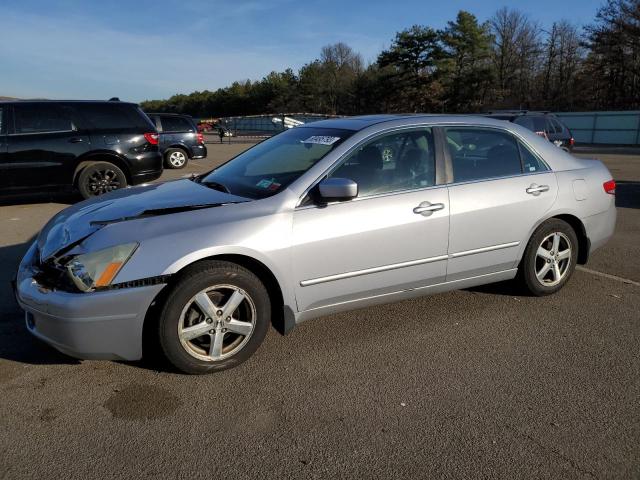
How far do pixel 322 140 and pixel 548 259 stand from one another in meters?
2.16

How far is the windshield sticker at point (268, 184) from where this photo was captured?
349 cm

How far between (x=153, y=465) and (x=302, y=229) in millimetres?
1554

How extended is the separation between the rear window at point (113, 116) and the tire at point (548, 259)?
7.11m

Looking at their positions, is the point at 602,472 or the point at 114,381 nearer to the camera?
the point at 602,472

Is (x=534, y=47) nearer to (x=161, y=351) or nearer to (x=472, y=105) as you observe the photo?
(x=472, y=105)

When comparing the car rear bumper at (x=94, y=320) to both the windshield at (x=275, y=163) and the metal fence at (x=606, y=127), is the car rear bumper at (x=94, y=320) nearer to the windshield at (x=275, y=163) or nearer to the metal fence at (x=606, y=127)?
the windshield at (x=275, y=163)

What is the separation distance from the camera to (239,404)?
288 cm

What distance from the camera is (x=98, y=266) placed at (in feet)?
9.48

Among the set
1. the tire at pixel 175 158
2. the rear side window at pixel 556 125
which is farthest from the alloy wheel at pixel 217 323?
the tire at pixel 175 158

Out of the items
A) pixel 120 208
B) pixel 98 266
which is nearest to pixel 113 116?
pixel 120 208

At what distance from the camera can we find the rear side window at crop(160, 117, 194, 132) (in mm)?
16078

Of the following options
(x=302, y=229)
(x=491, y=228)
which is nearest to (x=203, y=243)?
(x=302, y=229)

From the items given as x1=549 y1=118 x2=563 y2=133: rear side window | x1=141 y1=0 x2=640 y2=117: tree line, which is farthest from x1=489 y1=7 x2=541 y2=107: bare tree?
x1=549 y1=118 x2=563 y2=133: rear side window

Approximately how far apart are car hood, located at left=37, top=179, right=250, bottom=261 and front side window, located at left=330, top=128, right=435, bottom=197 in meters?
0.78
